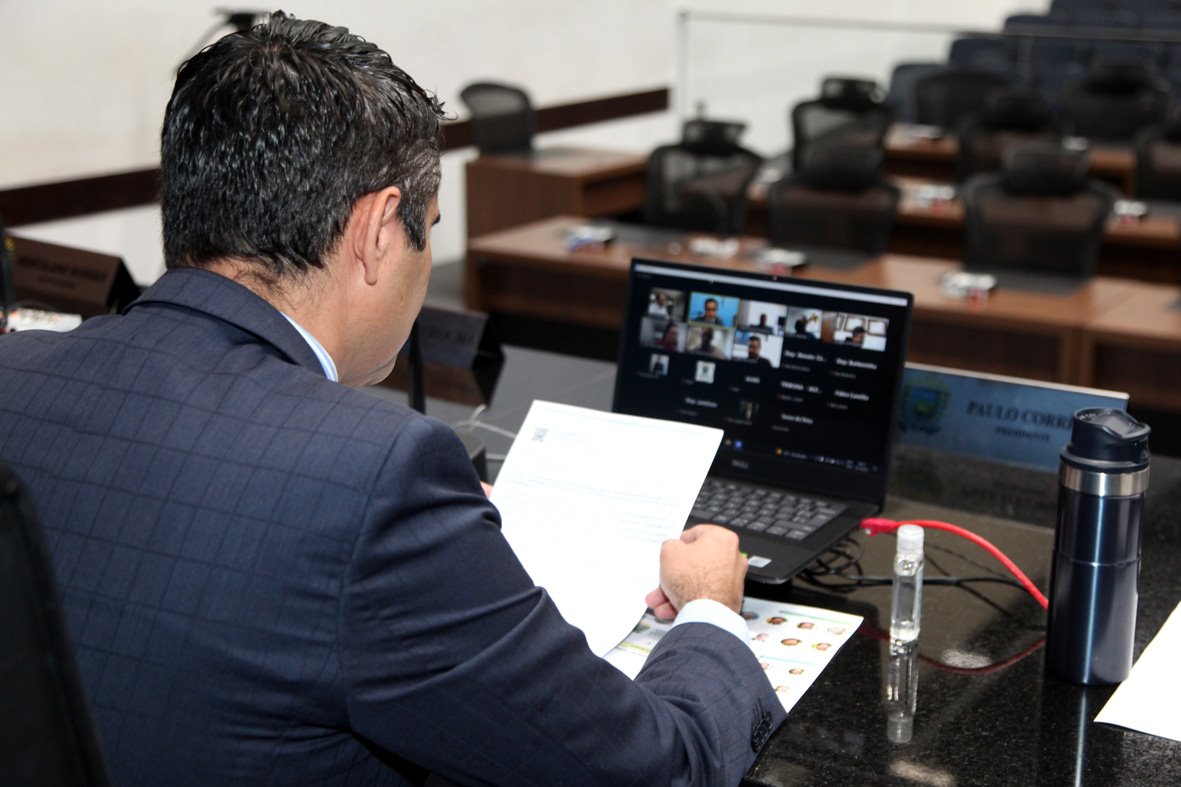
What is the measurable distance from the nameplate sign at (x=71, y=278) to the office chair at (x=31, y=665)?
1.94 metres

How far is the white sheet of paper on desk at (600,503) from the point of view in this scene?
4.58ft

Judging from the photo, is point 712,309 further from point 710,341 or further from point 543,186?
point 543,186

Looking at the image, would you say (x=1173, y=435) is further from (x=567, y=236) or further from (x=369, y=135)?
(x=369, y=135)

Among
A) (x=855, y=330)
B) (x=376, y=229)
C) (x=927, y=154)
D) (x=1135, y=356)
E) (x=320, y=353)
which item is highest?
(x=376, y=229)

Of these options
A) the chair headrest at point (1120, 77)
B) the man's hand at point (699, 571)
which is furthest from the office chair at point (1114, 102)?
the man's hand at point (699, 571)

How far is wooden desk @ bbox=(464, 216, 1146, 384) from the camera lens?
399 cm

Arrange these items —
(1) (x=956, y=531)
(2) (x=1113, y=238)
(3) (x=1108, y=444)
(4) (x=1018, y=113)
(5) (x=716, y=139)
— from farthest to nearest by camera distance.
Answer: (4) (x=1018, y=113) < (5) (x=716, y=139) < (2) (x=1113, y=238) < (1) (x=956, y=531) < (3) (x=1108, y=444)

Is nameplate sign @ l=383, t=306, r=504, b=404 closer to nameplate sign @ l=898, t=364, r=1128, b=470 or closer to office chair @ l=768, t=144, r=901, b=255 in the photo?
nameplate sign @ l=898, t=364, r=1128, b=470

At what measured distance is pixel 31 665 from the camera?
50 centimetres

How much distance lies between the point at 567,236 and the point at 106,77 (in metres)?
2.16

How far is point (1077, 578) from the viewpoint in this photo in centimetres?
130

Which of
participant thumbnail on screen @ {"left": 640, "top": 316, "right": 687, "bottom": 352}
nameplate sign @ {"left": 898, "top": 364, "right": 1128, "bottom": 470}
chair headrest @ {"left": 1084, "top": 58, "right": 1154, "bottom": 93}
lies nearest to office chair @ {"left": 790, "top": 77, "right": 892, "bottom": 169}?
chair headrest @ {"left": 1084, "top": 58, "right": 1154, "bottom": 93}

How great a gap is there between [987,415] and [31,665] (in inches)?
64.0

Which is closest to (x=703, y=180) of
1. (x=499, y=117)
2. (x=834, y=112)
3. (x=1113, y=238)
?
(x=499, y=117)
